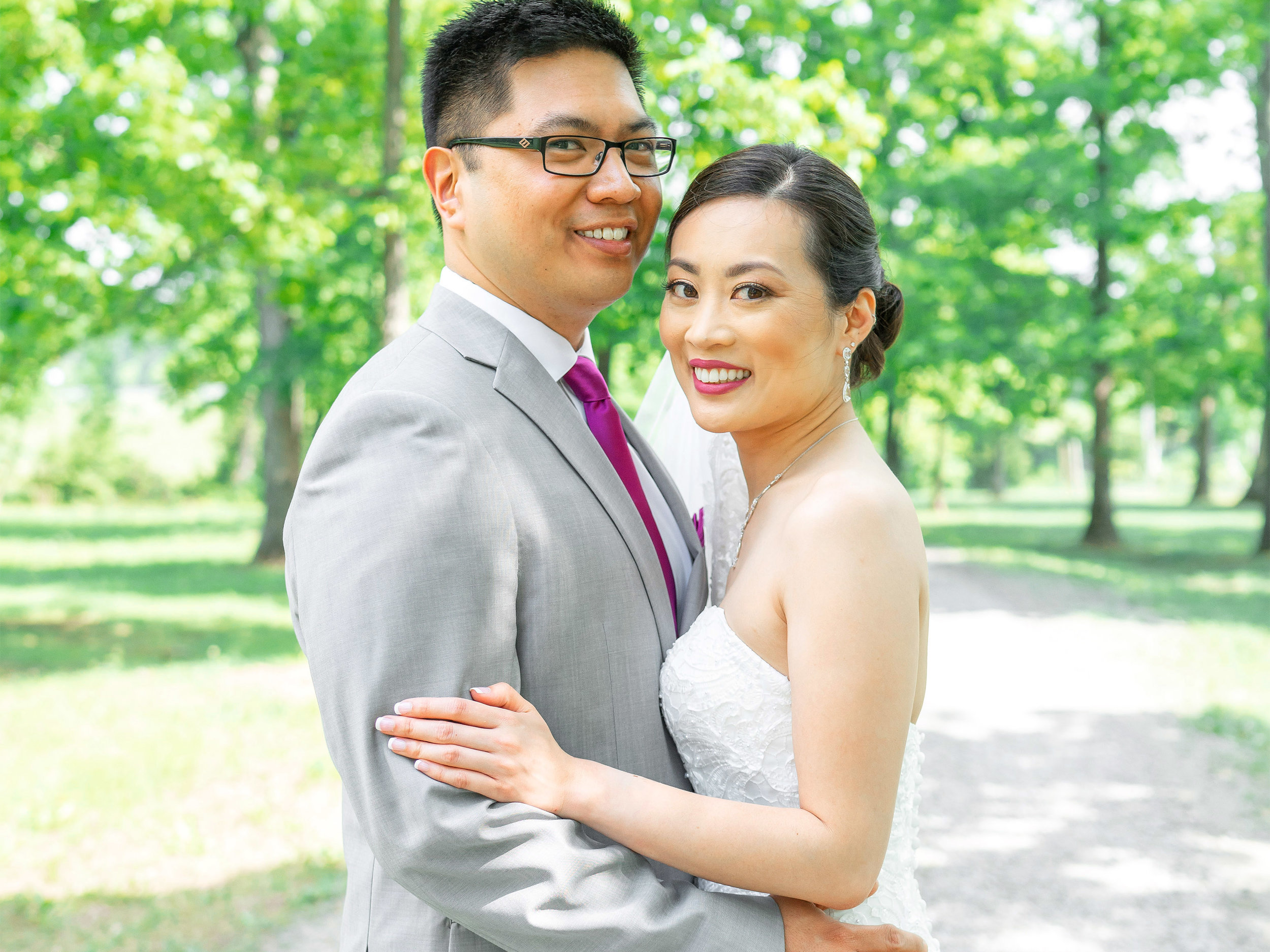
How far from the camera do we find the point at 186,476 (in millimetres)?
A: 38875

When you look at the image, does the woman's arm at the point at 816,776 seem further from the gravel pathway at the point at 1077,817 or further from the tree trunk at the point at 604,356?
the tree trunk at the point at 604,356

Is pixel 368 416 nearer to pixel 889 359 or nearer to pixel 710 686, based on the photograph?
pixel 710 686

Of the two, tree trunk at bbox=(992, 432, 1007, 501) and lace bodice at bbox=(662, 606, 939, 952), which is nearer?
lace bodice at bbox=(662, 606, 939, 952)

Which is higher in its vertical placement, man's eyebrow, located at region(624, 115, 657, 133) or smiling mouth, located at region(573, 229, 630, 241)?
man's eyebrow, located at region(624, 115, 657, 133)

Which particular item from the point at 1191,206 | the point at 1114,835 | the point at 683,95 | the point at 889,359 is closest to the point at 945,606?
the point at 889,359

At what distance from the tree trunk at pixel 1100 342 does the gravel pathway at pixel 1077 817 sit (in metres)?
9.80

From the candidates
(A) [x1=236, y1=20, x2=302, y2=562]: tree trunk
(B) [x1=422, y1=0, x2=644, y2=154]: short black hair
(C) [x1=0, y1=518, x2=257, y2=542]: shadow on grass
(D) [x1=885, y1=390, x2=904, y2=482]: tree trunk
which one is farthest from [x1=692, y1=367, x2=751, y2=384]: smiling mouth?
(C) [x1=0, y1=518, x2=257, y2=542]: shadow on grass

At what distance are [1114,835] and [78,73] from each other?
9.97m

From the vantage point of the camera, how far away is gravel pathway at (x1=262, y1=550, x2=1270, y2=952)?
16.8 feet

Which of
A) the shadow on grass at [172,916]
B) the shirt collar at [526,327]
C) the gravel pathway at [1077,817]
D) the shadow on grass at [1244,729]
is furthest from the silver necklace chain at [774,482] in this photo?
the shadow on grass at [1244,729]

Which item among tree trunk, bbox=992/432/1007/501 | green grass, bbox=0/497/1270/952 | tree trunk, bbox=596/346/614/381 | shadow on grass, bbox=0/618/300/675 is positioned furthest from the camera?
tree trunk, bbox=992/432/1007/501

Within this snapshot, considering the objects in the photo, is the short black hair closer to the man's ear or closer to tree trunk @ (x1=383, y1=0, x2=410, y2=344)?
the man's ear

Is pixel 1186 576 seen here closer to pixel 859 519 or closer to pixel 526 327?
pixel 859 519

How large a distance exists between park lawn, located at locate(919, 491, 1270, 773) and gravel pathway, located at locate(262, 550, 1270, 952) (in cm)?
36
